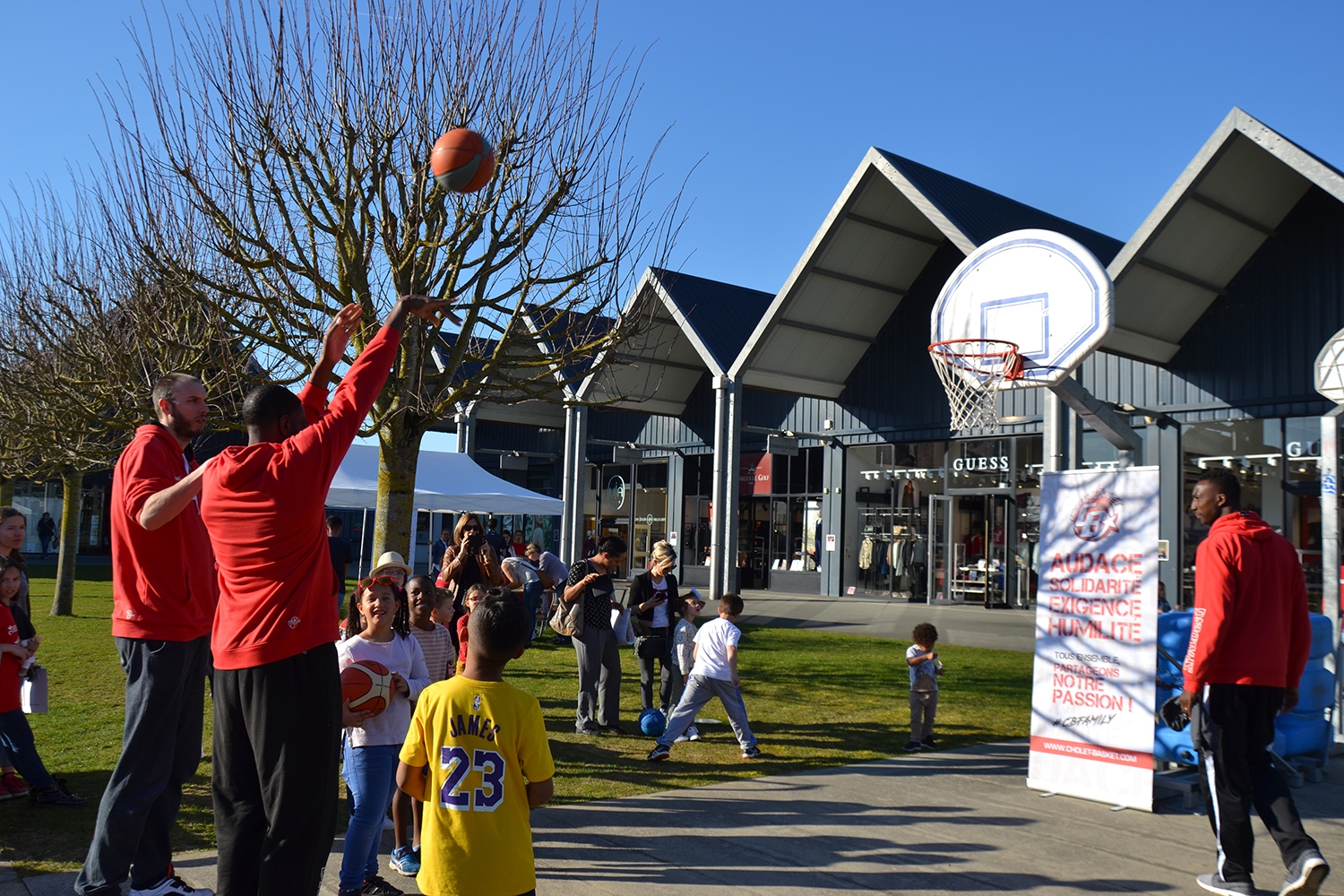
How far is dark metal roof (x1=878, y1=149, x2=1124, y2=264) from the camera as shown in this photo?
1903cm

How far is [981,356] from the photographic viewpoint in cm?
981

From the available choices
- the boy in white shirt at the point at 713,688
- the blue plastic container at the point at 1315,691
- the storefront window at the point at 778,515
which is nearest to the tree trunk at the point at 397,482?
the boy in white shirt at the point at 713,688

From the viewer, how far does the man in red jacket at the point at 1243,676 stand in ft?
16.8

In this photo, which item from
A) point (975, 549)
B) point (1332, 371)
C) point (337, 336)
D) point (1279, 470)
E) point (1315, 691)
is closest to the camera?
point (337, 336)

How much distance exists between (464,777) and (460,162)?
481cm

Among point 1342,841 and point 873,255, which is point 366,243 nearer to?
point 1342,841

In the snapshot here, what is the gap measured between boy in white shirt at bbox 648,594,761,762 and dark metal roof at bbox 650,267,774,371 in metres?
15.6

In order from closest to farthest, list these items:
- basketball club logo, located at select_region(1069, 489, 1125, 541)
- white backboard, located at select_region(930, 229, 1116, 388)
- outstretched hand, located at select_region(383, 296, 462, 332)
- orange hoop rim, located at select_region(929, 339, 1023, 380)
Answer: outstretched hand, located at select_region(383, 296, 462, 332) → basketball club logo, located at select_region(1069, 489, 1125, 541) → white backboard, located at select_region(930, 229, 1116, 388) → orange hoop rim, located at select_region(929, 339, 1023, 380)

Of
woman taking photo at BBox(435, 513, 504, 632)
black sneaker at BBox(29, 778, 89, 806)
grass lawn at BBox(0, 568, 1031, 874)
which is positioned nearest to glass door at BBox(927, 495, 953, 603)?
grass lawn at BBox(0, 568, 1031, 874)

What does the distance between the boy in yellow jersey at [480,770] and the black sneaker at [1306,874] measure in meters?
3.70

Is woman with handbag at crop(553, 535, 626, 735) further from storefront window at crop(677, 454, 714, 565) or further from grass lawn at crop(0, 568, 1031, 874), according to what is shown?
storefront window at crop(677, 454, 714, 565)

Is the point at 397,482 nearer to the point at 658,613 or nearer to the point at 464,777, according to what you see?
the point at 658,613

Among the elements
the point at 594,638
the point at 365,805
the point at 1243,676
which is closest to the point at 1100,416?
the point at 1243,676

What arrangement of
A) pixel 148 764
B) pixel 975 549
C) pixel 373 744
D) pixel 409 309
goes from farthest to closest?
1. pixel 975 549
2. pixel 373 744
3. pixel 148 764
4. pixel 409 309
